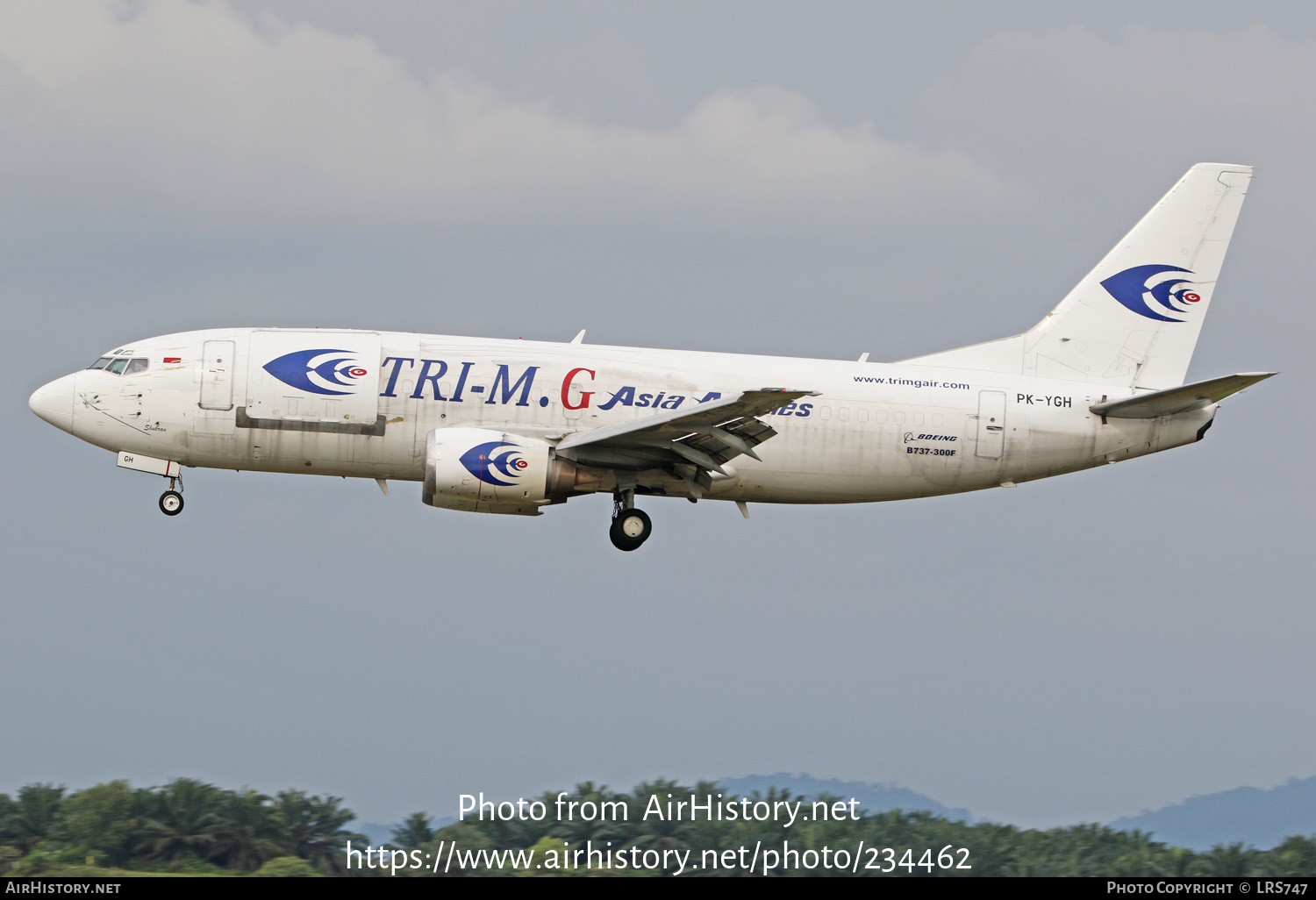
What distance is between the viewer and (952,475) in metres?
31.8

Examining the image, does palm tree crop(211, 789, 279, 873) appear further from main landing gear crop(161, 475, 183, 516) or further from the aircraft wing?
the aircraft wing

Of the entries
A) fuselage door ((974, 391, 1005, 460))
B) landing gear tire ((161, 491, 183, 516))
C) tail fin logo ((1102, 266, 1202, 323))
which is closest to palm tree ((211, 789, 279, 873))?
landing gear tire ((161, 491, 183, 516))

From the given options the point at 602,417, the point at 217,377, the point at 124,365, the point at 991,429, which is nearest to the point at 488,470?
the point at 602,417

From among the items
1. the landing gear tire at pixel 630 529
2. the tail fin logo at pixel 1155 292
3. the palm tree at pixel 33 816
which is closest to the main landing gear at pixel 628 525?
the landing gear tire at pixel 630 529

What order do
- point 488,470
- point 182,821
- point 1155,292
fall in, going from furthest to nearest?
point 182,821 < point 1155,292 < point 488,470

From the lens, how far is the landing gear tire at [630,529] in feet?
101

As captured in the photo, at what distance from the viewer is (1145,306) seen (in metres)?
34.0

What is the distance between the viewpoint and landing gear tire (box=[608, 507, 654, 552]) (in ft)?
101

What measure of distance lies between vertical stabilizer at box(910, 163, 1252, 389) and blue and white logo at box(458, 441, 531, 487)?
10.3m

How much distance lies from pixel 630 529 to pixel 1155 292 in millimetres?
14370

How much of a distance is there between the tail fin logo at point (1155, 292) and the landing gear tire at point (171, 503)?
2247cm

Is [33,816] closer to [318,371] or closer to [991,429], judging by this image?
[318,371]
